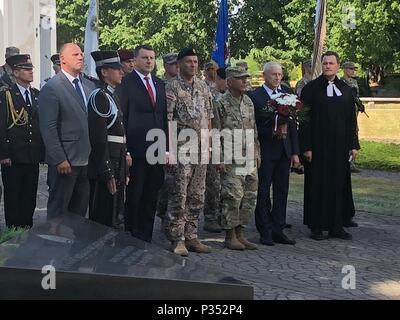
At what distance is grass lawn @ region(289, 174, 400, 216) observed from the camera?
438 inches

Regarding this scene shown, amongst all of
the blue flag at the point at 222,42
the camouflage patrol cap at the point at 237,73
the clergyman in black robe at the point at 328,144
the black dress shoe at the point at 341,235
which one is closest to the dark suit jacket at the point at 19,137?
the camouflage patrol cap at the point at 237,73

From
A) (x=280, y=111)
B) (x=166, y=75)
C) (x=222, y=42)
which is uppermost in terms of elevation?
(x=222, y=42)

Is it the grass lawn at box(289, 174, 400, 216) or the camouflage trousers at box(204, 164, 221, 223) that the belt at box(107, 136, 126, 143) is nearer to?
the camouflage trousers at box(204, 164, 221, 223)

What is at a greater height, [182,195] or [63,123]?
[63,123]

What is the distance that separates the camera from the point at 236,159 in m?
7.89

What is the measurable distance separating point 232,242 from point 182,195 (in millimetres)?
835

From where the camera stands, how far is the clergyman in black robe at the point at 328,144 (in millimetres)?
8641

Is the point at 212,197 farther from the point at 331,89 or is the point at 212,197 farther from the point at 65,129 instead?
the point at 65,129

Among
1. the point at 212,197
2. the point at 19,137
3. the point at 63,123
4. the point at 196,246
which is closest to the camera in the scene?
the point at 63,123

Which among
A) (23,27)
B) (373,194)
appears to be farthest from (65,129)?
(23,27)

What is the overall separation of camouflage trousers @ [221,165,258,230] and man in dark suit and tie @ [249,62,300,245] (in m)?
0.25

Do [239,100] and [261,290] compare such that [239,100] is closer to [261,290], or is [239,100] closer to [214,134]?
[214,134]

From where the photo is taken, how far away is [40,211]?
9859mm

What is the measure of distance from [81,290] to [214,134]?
147 inches
